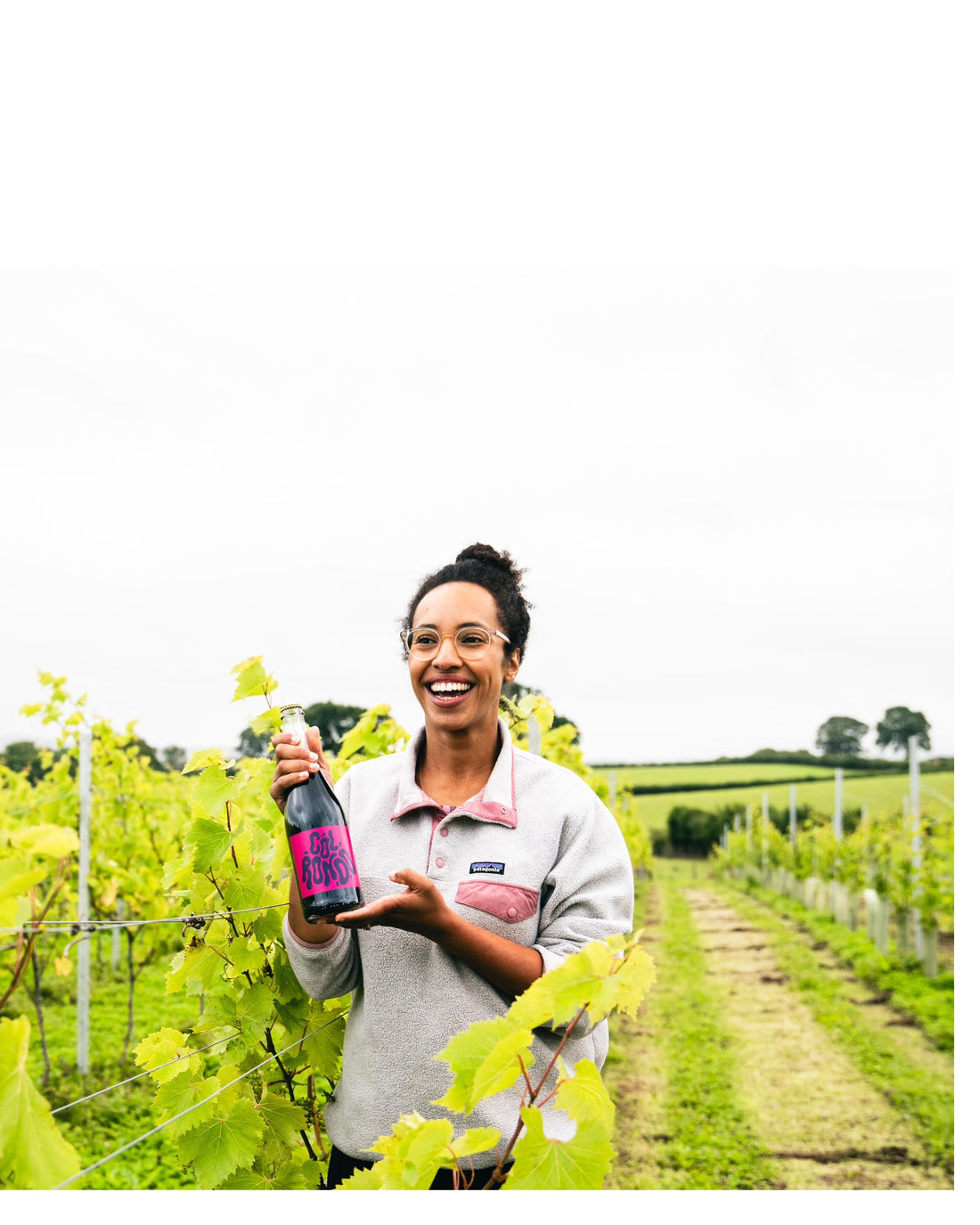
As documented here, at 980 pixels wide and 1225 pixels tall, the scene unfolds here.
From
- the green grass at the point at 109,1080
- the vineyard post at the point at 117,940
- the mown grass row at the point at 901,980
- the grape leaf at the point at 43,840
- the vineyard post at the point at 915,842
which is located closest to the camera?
the grape leaf at the point at 43,840

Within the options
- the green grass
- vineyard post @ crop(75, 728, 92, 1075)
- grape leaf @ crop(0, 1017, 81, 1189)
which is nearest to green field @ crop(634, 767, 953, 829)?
the green grass

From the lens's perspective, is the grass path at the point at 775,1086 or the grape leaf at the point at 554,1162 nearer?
the grape leaf at the point at 554,1162

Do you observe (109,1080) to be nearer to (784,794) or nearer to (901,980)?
(901,980)

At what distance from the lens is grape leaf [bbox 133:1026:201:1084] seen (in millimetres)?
1958

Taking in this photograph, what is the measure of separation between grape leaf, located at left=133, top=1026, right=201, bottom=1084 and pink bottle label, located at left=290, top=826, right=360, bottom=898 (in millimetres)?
650

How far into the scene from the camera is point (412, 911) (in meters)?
1.40

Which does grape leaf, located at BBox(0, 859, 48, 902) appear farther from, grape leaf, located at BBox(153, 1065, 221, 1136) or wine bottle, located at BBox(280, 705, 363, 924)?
grape leaf, located at BBox(153, 1065, 221, 1136)

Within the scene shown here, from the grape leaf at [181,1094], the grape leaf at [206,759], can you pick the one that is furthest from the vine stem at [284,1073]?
the grape leaf at [206,759]

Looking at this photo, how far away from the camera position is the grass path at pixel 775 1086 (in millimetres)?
4980

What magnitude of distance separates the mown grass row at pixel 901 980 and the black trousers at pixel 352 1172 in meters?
6.89

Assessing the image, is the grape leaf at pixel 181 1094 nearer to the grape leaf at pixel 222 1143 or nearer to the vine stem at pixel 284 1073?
the grape leaf at pixel 222 1143

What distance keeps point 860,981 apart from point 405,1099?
926cm

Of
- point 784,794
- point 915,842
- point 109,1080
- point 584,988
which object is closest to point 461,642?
point 584,988

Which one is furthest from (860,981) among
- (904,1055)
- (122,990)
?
(122,990)
